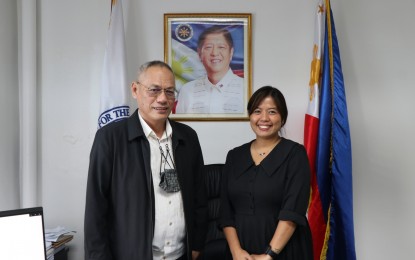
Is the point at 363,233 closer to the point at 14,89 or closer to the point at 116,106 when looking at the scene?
the point at 116,106

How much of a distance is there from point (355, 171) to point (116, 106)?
1807mm

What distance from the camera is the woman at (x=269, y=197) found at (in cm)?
146

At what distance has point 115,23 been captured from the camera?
2.25m

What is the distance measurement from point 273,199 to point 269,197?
21 millimetres

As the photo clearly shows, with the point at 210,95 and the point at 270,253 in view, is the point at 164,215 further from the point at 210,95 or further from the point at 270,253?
the point at 210,95

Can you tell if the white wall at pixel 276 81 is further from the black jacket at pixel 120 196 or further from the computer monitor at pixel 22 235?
the black jacket at pixel 120 196

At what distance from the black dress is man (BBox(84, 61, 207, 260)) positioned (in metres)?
0.27

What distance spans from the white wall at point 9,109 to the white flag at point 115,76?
617 mm

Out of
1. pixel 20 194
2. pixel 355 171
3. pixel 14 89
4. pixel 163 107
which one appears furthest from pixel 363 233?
pixel 14 89

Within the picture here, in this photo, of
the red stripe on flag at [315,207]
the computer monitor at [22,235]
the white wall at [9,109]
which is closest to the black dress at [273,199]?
the red stripe on flag at [315,207]

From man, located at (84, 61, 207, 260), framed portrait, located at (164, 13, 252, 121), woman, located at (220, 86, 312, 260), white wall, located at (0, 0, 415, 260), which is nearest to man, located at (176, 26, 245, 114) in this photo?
framed portrait, located at (164, 13, 252, 121)

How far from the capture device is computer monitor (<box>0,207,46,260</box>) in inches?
55.3

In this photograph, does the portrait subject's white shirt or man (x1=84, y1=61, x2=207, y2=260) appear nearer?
man (x1=84, y1=61, x2=207, y2=260)

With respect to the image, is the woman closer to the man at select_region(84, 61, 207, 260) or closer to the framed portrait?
the man at select_region(84, 61, 207, 260)
